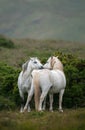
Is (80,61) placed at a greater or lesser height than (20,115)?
greater

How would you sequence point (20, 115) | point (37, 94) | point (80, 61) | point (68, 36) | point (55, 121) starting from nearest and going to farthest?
point (55, 121)
point (20, 115)
point (37, 94)
point (80, 61)
point (68, 36)

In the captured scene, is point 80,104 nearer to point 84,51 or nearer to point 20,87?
point 20,87

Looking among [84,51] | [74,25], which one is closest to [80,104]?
[84,51]

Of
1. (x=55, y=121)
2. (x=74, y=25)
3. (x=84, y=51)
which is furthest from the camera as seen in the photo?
(x=74, y=25)

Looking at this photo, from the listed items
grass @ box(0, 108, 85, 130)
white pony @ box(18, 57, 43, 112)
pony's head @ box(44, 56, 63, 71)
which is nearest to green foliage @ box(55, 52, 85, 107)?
pony's head @ box(44, 56, 63, 71)

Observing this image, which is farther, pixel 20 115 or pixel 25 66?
pixel 25 66

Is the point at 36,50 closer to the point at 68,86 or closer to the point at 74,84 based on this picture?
the point at 68,86

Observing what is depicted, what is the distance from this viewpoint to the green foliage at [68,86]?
20242 mm

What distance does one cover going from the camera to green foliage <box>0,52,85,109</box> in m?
20.2

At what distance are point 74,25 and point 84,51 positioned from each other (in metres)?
146

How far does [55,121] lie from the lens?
14305mm

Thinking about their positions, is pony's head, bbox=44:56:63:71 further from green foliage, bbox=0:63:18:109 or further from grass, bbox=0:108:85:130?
grass, bbox=0:108:85:130

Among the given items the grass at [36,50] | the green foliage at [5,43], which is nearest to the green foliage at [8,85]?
the grass at [36,50]

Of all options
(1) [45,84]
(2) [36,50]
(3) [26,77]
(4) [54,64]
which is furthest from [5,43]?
(1) [45,84]
